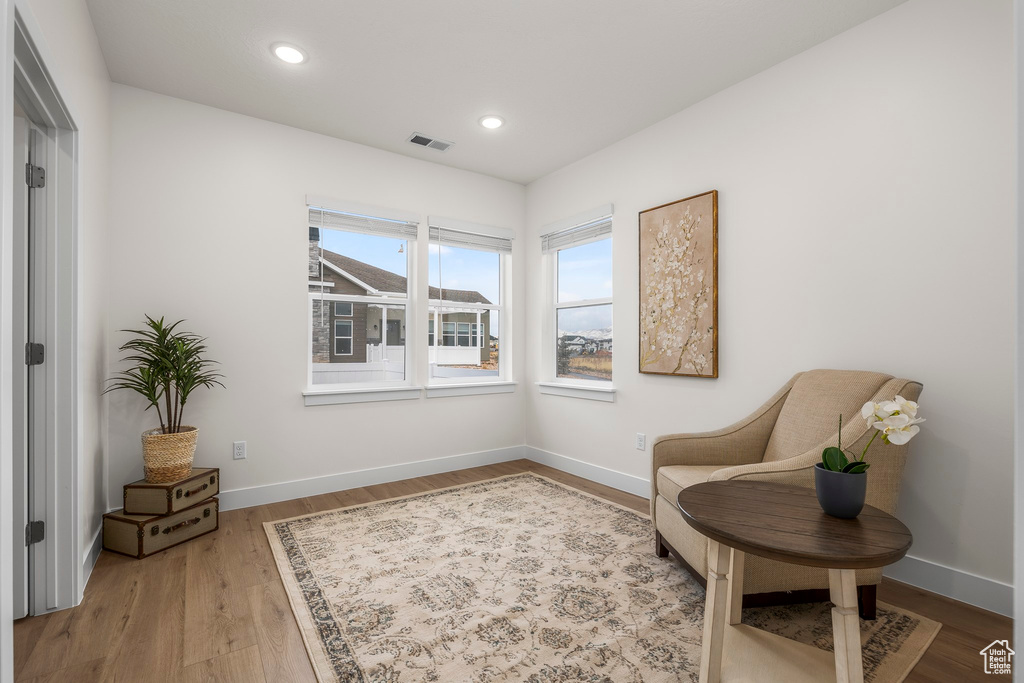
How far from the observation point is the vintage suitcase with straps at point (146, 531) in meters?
2.48

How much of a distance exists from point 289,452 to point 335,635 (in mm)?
1849

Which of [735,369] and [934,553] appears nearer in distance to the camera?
[934,553]

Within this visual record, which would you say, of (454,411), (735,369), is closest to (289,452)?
(454,411)

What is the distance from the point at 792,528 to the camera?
1349 mm

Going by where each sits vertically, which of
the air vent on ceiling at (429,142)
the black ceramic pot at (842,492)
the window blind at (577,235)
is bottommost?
the black ceramic pot at (842,492)

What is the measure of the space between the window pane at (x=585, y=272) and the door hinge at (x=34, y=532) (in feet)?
11.3

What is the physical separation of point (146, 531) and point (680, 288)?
128 inches

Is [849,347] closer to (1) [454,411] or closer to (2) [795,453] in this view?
(2) [795,453]

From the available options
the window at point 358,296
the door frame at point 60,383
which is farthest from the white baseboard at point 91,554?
the window at point 358,296

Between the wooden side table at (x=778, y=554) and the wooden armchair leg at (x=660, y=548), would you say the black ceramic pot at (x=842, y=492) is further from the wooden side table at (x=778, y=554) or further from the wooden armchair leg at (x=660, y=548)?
the wooden armchair leg at (x=660, y=548)

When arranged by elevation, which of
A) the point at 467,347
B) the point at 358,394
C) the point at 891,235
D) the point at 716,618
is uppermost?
the point at 891,235

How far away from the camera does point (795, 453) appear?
2266 millimetres

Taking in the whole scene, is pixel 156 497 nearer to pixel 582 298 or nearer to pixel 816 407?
pixel 582 298

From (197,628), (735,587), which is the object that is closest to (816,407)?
(735,587)
